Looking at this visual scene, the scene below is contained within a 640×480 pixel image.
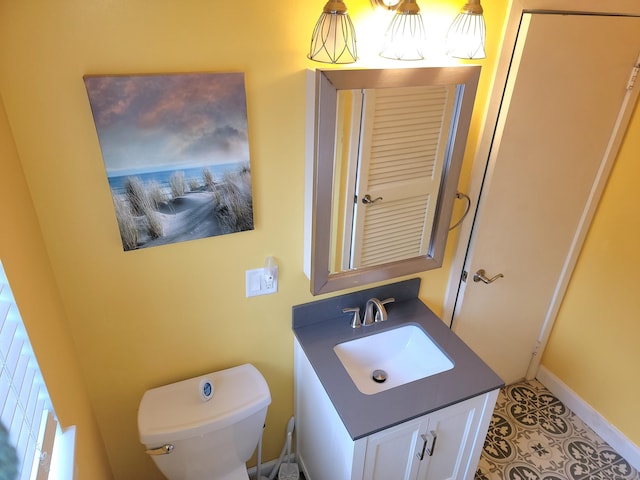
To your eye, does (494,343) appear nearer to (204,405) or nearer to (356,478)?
(356,478)

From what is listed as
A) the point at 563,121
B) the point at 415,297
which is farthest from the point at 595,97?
the point at 415,297

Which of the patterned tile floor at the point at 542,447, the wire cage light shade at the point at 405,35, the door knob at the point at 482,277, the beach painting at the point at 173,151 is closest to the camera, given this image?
the beach painting at the point at 173,151

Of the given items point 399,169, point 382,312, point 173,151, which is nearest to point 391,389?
point 382,312

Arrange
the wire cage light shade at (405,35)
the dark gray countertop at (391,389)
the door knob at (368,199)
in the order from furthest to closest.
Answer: the door knob at (368,199), the dark gray countertop at (391,389), the wire cage light shade at (405,35)

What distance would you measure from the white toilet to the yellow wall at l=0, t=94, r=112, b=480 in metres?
0.21

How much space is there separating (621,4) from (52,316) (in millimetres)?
2064

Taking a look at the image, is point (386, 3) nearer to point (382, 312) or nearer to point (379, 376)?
point (382, 312)

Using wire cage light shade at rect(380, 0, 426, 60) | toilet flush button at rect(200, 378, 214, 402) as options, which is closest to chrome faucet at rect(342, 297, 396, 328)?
toilet flush button at rect(200, 378, 214, 402)

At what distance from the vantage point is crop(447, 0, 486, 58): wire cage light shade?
4.36 ft

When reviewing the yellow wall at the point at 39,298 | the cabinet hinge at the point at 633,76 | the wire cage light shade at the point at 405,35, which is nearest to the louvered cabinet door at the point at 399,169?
the wire cage light shade at the point at 405,35

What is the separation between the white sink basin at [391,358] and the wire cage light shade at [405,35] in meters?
1.02

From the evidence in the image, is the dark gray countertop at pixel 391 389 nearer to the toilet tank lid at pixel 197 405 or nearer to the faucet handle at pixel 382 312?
the faucet handle at pixel 382 312

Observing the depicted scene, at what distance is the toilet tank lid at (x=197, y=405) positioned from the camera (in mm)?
1489

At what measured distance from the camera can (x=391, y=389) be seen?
1510mm
